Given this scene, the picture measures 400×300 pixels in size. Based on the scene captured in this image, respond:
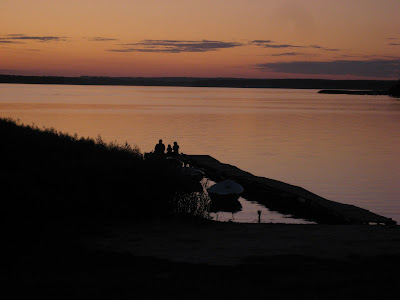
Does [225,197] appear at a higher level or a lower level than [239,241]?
lower

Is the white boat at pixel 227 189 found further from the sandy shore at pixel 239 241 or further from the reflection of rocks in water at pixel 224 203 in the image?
the sandy shore at pixel 239 241

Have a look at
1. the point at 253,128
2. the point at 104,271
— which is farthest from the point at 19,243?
the point at 253,128

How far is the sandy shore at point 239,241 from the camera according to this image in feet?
41.3

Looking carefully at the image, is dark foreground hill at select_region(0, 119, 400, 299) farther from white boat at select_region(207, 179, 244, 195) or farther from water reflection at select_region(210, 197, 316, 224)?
white boat at select_region(207, 179, 244, 195)

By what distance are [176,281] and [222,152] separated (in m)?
48.1

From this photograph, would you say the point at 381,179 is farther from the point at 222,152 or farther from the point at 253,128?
the point at 253,128

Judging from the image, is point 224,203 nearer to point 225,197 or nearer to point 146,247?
point 225,197

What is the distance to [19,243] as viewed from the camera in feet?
41.5

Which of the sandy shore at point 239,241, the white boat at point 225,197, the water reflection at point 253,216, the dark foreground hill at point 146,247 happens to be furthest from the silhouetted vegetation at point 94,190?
the white boat at point 225,197

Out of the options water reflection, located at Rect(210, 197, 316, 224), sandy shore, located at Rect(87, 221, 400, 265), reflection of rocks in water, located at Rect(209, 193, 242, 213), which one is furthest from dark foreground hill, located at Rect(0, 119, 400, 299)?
reflection of rocks in water, located at Rect(209, 193, 242, 213)

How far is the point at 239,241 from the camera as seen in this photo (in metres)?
14.2

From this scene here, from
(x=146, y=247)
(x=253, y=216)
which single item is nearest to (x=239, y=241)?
(x=146, y=247)

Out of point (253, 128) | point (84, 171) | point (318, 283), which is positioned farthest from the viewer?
point (253, 128)

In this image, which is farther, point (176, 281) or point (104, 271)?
point (104, 271)
